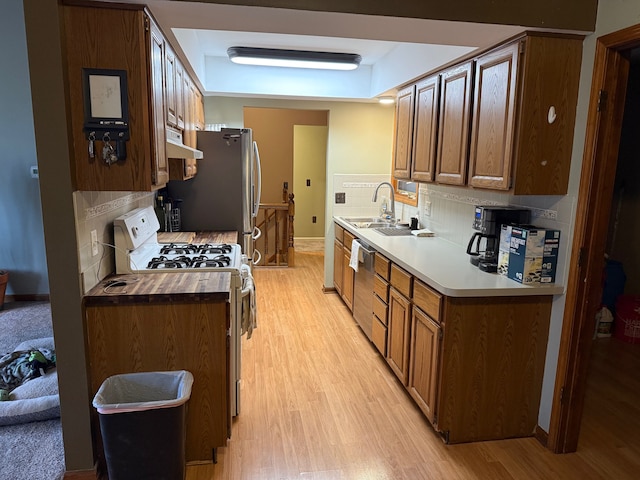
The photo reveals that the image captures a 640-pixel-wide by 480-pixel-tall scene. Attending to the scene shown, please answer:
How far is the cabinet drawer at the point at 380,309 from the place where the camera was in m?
3.18

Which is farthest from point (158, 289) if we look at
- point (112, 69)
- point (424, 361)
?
point (424, 361)

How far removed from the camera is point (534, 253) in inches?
90.3

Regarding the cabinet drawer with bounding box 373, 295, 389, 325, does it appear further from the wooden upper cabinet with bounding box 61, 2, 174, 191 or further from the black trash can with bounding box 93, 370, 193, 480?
the wooden upper cabinet with bounding box 61, 2, 174, 191

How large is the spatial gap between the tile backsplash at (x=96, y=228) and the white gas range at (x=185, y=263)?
54 millimetres

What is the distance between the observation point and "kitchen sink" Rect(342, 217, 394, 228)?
428cm

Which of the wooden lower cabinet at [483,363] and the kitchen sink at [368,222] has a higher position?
the kitchen sink at [368,222]

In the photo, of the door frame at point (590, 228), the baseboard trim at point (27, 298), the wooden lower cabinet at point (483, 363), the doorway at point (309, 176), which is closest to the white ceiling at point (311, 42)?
the door frame at point (590, 228)

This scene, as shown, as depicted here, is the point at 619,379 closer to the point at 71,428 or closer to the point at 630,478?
the point at 630,478

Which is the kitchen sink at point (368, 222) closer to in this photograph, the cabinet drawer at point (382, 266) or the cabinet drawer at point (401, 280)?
the cabinet drawer at point (382, 266)

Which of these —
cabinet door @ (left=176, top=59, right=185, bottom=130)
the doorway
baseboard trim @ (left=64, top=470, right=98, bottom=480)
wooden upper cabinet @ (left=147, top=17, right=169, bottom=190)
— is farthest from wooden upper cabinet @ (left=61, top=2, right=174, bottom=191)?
the doorway

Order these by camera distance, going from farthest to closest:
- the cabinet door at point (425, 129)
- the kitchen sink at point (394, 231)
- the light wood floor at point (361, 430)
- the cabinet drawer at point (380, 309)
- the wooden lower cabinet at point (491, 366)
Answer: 1. the kitchen sink at point (394, 231)
2. the cabinet drawer at point (380, 309)
3. the cabinet door at point (425, 129)
4. the wooden lower cabinet at point (491, 366)
5. the light wood floor at point (361, 430)

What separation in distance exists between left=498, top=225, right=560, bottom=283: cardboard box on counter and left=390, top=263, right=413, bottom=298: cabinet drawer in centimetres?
60

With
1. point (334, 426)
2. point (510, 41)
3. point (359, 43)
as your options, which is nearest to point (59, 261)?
point (334, 426)

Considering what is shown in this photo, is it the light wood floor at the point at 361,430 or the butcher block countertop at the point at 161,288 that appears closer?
the butcher block countertop at the point at 161,288
